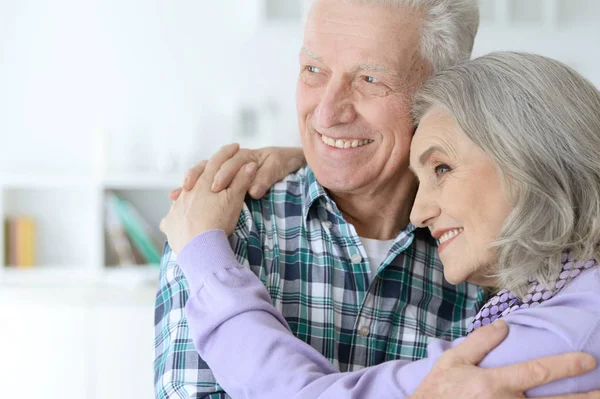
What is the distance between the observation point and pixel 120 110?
440 cm

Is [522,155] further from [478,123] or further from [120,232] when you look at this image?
[120,232]

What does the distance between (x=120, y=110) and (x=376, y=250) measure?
2926 millimetres

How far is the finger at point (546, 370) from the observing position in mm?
1093

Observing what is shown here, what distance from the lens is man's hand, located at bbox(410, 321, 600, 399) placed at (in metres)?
1.10

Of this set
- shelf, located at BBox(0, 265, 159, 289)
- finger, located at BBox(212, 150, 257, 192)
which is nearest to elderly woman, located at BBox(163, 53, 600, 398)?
finger, located at BBox(212, 150, 257, 192)

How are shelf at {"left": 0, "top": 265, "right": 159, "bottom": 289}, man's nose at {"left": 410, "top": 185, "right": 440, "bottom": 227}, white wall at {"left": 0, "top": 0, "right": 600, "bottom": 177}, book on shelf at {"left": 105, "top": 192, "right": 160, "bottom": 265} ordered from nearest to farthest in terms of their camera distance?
man's nose at {"left": 410, "top": 185, "right": 440, "bottom": 227}, shelf at {"left": 0, "top": 265, "right": 159, "bottom": 289}, book on shelf at {"left": 105, "top": 192, "right": 160, "bottom": 265}, white wall at {"left": 0, "top": 0, "right": 600, "bottom": 177}

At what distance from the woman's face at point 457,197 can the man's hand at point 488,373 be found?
0.25 metres

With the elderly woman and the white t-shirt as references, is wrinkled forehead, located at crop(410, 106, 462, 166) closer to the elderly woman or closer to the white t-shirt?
the elderly woman

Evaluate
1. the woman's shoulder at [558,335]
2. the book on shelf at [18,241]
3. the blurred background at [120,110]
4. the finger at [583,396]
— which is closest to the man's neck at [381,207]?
the woman's shoulder at [558,335]

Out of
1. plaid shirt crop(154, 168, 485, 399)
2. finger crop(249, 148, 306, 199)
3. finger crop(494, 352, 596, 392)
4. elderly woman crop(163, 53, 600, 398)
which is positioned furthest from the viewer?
finger crop(249, 148, 306, 199)

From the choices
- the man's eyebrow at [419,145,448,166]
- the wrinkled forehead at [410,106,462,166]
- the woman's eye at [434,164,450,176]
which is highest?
the wrinkled forehead at [410,106,462,166]

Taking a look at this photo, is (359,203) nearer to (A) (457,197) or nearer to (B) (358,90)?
(B) (358,90)

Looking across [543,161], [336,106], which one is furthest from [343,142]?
[543,161]

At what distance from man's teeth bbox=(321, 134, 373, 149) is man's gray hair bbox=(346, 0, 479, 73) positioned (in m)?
0.22
